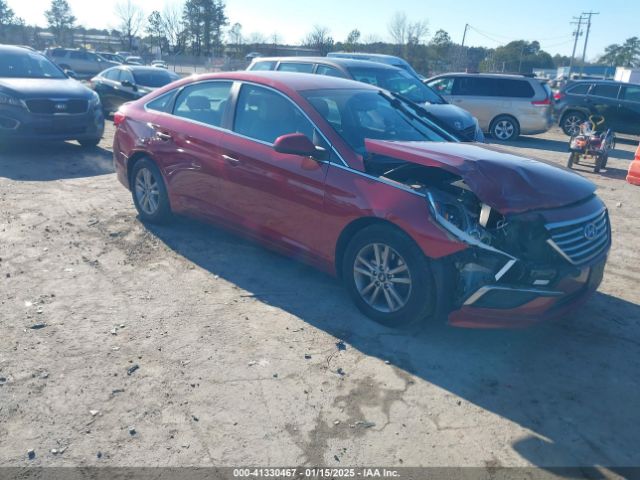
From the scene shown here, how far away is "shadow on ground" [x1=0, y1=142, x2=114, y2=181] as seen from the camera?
828cm

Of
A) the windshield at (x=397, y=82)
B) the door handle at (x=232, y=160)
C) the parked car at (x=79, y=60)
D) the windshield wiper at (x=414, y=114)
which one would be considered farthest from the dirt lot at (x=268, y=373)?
the parked car at (x=79, y=60)

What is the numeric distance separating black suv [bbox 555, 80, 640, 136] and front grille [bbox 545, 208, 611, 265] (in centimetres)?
1324

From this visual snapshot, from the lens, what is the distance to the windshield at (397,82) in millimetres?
9977

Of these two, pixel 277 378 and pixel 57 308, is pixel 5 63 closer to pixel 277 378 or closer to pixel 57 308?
pixel 57 308

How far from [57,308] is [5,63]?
7.54m

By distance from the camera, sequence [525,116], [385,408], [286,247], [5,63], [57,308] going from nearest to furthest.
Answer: [385,408] → [57,308] → [286,247] → [5,63] → [525,116]

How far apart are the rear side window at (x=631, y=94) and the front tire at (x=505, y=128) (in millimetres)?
4007

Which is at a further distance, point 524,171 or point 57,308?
point 57,308

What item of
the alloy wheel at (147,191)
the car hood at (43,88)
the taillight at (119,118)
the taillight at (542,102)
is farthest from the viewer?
the taillight at (542,102)

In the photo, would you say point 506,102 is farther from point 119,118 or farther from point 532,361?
point 532,361

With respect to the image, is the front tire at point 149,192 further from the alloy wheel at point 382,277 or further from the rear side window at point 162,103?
the alloy wheel at point 382,277

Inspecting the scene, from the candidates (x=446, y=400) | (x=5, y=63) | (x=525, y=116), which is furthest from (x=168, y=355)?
(x=525, y=116)

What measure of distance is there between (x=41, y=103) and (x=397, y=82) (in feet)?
20.5

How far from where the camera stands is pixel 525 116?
1448 centimetres
